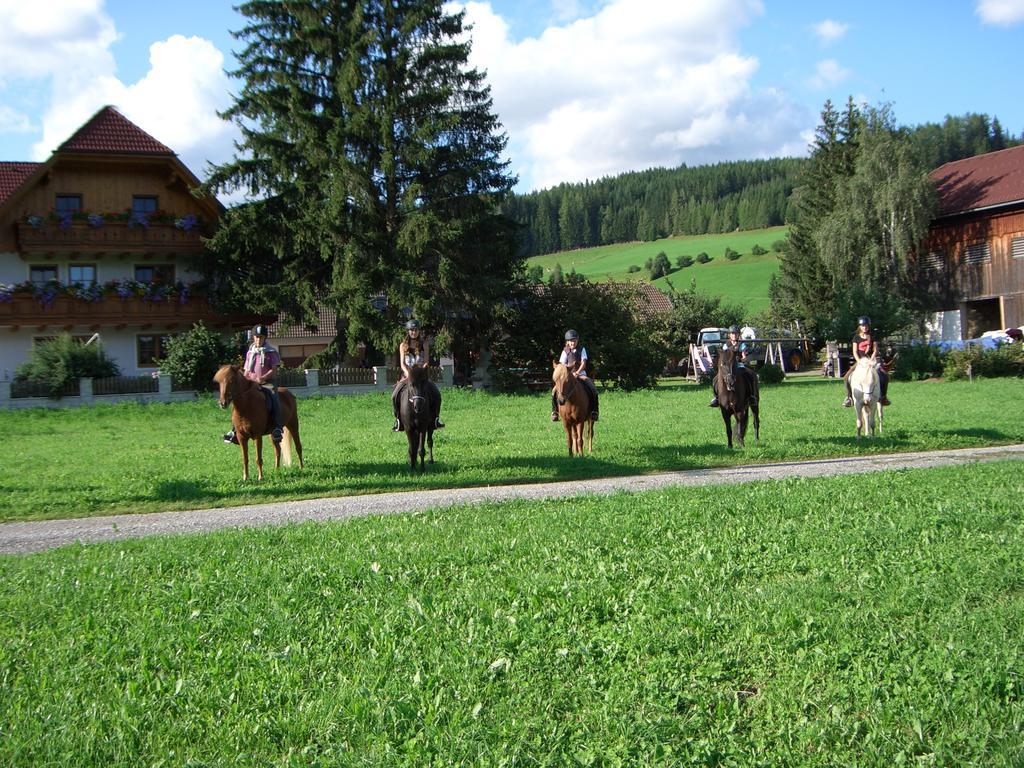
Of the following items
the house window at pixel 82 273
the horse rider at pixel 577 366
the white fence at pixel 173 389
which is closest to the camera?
the horse rider at pixel 577 366

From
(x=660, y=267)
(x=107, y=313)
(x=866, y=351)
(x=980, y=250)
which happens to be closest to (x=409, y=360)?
(x=866, y=351)

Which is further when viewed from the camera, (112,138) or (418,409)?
(112,138)

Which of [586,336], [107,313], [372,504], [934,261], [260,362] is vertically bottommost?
[372,504]

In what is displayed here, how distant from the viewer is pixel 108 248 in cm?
3888

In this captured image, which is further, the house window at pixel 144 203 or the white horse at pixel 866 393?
the house window at pixel 144 203

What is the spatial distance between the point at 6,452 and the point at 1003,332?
1878 inches

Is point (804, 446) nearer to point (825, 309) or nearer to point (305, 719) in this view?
point (305, 719)

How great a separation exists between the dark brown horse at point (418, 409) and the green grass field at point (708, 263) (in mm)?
70975

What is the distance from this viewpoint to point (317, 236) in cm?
3650

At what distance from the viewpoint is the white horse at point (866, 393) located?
18625 millimetres

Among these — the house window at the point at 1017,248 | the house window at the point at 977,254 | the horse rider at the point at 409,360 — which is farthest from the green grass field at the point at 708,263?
the horse rider at the point at 409,360

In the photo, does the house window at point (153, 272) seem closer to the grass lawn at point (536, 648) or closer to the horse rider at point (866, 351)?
the horse rider at point (866, 351)

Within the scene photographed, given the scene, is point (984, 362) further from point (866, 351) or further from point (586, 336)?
point (866, 351)

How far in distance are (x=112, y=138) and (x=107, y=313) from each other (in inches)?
330
